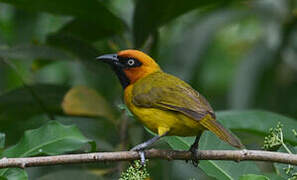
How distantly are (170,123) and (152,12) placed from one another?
1.28 metres

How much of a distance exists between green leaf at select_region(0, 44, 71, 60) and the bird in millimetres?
552

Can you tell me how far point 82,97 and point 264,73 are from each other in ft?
7.01

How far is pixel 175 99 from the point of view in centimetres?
346

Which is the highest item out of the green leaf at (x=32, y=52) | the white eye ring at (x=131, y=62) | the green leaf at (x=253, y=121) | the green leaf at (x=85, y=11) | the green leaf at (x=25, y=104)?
the green leaf at (x=85, y=11)

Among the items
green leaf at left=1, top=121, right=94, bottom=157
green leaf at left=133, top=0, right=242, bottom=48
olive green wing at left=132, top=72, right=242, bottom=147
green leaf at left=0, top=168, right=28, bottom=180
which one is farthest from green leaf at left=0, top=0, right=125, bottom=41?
green leaf at left=0, top=168, right=28, bottom=180

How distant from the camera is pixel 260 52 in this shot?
5.82 m

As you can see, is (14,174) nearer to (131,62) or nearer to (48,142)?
(48,142)

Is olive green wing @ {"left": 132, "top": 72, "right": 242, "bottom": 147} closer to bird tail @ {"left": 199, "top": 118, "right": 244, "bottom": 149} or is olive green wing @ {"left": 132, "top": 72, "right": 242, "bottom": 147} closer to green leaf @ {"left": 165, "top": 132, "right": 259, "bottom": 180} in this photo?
bird tail @ {"left": 199, "top": 118, "right": 244, "bottom": 149}

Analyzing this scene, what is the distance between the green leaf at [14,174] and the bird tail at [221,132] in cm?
96

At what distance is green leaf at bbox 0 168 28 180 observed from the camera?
9.54ft

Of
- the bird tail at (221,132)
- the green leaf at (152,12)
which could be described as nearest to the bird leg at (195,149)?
the bird tail at (221,132)

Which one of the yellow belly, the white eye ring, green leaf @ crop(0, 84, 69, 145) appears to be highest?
the white eye ring

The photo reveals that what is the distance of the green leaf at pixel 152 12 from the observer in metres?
4.39

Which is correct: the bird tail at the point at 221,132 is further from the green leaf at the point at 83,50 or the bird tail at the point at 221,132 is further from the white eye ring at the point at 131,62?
the green leaf at the point at 83,50
